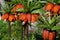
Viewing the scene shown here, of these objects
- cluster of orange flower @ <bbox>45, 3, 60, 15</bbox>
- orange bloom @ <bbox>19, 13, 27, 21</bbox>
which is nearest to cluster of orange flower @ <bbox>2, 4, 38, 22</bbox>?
orange bloom @ <bbox>19, 13, 27, 21</bbox>

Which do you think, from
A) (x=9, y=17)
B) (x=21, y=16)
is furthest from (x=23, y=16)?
(x=9, y=17)

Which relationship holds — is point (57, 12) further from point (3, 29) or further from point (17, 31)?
point (3, 29)

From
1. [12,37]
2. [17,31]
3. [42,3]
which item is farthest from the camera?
[17,31]

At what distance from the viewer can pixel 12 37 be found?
9.30ft

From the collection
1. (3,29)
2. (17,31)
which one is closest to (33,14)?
(17,31)

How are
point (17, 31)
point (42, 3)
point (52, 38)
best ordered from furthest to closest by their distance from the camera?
point (17, 31)
point (42, 3)
point (52, 38)

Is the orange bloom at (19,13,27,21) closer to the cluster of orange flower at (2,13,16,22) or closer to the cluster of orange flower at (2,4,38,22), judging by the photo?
the cluster of orange flower at (2,4,38,22)

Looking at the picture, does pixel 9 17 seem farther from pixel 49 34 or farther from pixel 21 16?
pixel 49 34

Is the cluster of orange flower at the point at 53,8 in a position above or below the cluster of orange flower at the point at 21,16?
above

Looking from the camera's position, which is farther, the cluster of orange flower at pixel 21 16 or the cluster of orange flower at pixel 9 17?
the cluster of orange flower at pixel 9 17

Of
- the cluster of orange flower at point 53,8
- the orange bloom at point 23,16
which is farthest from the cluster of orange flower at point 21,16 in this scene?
the cluster of orange flower at point 53,8

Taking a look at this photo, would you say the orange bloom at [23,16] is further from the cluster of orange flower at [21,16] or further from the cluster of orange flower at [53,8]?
the cluster of orange flower at [53,8]

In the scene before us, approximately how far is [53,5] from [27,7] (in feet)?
0.97

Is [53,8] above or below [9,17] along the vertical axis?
above
